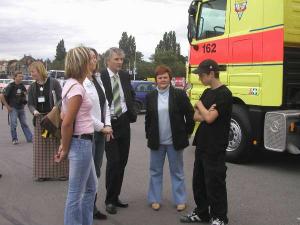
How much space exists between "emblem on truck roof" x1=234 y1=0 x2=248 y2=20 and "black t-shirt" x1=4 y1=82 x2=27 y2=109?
5.93 metres

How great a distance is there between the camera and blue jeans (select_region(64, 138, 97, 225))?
382 centimetres

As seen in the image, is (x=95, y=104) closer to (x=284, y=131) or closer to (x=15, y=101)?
(x=284, y=131)

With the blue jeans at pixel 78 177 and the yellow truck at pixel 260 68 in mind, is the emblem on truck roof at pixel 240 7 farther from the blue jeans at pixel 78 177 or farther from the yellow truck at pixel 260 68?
the blue jeans at pixel 78 177

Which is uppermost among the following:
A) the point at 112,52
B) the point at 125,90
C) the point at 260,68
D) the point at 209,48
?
the point at 209,48

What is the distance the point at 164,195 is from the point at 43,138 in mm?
2123

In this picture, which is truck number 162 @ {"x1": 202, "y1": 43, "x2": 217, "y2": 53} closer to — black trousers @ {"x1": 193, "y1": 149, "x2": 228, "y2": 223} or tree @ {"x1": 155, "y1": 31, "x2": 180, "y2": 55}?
black trousers @ {"x1": 193, "y1": 149, "x2": 228, "y2": 223}

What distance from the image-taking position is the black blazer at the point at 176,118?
5.36 m

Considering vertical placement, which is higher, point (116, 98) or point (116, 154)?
point (116, 98)

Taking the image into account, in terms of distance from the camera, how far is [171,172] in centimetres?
554

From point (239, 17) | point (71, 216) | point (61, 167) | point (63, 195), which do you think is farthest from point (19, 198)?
point (239, 17)

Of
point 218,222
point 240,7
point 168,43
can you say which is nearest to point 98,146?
point 218,222

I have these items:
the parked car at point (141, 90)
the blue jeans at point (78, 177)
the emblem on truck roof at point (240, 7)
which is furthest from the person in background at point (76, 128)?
the parked car at point (141, 90)

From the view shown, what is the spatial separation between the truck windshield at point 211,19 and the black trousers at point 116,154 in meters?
3.72

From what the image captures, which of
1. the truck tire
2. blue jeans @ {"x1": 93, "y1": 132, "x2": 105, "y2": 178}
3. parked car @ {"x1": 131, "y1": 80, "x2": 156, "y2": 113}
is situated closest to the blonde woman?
blue jeans @ {"x1": 93, "y1": 132, "x2": 105, "y2": 178}
